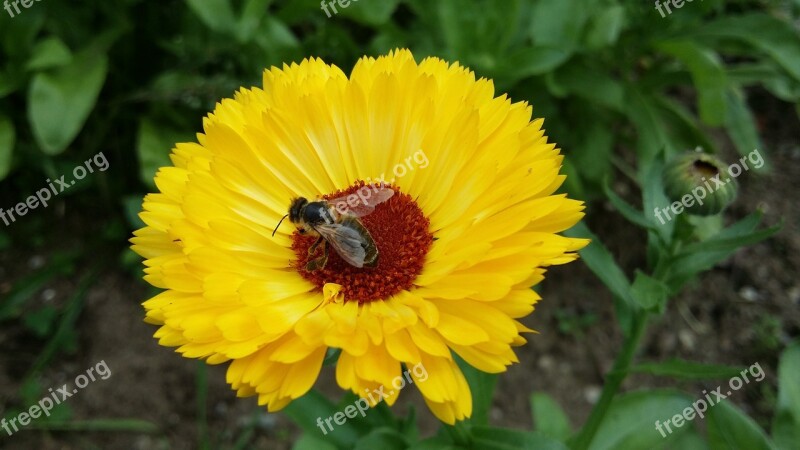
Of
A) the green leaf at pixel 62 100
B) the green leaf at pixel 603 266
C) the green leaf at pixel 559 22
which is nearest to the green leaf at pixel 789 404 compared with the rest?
the green leaf at pixel 603 266

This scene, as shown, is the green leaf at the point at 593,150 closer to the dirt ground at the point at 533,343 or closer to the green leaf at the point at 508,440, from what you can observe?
the dirt ground at the point at 533,343

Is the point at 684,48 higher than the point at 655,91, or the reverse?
the point at 684,48

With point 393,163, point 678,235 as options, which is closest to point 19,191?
point 393,163

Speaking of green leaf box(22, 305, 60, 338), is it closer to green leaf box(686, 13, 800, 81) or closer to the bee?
the bee

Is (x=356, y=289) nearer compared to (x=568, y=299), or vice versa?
(x=356, y=289)

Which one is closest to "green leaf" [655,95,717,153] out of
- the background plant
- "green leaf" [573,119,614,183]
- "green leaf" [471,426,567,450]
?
the background plant

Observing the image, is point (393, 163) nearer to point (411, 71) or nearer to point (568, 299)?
point (411, 71)
